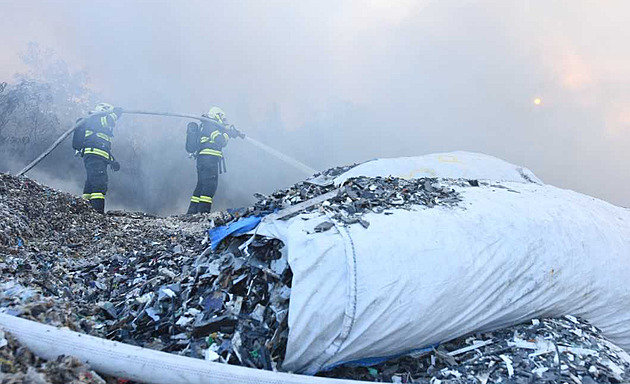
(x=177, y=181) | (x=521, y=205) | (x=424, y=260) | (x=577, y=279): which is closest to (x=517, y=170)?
(x=521, y=205)

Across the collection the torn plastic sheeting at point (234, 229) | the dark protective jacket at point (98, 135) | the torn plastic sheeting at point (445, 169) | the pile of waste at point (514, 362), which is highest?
the dark protective jacket at point (98, 135)

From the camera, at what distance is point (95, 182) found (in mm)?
5547

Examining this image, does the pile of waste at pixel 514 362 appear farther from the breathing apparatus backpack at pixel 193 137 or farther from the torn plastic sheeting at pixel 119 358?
the breathing apparatus backpack at pixel 193 137

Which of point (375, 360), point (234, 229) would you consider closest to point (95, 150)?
point (234, 229)

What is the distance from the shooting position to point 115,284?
243 cm

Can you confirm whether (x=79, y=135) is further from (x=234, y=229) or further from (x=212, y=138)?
(x=234, y=229)

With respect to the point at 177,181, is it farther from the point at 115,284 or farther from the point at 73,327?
the point at 73,327

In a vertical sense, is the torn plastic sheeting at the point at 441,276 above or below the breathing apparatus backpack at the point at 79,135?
below

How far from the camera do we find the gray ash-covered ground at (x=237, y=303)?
166 cm

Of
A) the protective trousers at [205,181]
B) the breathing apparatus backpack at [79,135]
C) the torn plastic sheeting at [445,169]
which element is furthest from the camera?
the protective trousers at [205,181]

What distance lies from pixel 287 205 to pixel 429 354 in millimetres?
1045

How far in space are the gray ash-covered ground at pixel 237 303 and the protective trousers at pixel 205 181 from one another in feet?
11.1

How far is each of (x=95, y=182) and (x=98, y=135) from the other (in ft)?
2.21

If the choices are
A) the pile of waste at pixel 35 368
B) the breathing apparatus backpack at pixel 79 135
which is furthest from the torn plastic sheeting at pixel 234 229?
the breathing apparatus backpack at pixel 79 135
